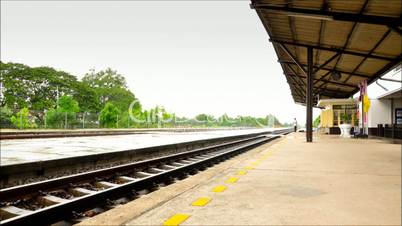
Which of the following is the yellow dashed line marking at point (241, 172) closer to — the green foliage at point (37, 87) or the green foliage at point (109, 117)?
the green foliage at point (109, 117)

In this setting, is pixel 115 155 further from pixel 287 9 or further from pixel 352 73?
pixel 352 73

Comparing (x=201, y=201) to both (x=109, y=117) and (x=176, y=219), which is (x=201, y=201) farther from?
(x=109, y=117)

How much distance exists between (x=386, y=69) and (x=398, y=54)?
4.65 metres

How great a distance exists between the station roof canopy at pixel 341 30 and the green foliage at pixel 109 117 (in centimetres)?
3091

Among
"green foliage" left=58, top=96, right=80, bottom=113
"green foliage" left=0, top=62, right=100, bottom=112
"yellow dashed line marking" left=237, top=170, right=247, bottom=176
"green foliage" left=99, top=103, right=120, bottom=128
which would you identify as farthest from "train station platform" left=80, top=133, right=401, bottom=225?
"green foliage" left=0, top=62, right=100, bottom=112

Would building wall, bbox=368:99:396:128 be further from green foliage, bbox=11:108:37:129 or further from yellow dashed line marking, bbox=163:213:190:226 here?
green foliage, bbox=11:108:37:129

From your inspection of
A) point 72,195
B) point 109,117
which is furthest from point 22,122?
point 72,195

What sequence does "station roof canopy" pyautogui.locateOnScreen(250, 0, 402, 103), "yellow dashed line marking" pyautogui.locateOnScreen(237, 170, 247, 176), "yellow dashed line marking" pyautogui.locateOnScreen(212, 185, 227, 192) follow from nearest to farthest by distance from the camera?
1. "yellow dashed line marking" pyautogui.locateOnScreen(212, 185, 227, 192)
2. "yellow dashed line marking" pyautogui.locateOnScreen(237, 170, 247, 176)
3. "station roof canopy" pyautogui.locateOnScreen(250, 0, 402, 103)

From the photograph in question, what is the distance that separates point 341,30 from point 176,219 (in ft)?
46.4

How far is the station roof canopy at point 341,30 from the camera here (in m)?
12.7

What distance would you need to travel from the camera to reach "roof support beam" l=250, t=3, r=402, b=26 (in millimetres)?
12523

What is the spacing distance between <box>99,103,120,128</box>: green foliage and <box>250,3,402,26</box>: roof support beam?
1530 inches

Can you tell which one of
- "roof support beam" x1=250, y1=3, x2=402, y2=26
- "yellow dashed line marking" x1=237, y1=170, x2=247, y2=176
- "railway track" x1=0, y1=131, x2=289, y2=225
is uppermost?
"roof support beam" x1=250, y1=3, x2=402, y2=26

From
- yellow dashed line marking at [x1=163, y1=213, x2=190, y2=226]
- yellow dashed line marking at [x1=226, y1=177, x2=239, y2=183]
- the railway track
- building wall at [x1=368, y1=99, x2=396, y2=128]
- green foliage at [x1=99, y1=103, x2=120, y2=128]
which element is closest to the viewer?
yellow dashed line marking at [x1=163, y1=213, x2=190, y2=226]
